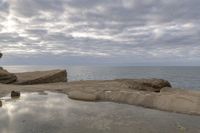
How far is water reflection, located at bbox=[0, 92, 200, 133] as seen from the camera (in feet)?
→ 35.3

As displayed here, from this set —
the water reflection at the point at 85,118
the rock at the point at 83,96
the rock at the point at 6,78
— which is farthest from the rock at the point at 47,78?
the water reflection at the point at 85,118

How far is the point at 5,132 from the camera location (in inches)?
396

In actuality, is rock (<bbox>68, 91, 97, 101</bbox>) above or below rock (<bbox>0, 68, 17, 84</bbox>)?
below

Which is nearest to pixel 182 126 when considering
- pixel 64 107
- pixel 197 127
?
pixel 197 127

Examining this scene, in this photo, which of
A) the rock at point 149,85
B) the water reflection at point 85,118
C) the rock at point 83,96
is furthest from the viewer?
the rock at point 149,85

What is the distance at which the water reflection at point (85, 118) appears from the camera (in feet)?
35.3

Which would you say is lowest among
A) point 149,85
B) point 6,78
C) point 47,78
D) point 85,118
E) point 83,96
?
point 85,118

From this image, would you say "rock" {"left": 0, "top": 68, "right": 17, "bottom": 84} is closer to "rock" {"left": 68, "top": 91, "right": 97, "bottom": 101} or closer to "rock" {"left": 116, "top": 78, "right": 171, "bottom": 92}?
"rock" {"left": 68, "top": 91, "right": 97, "bottom": 101}

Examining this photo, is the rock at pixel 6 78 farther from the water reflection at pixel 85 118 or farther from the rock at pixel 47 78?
the water reflection at pixel 85 118

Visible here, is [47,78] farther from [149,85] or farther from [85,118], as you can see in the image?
[85,118]

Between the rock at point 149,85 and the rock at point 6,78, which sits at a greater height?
the rock at point 6,78

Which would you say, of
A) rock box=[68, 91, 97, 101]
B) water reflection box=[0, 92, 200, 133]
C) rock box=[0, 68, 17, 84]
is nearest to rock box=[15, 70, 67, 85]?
rock box=[0, 68, 17, 84]

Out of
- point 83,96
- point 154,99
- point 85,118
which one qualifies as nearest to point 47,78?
point 83,96

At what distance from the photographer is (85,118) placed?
12.5 m
